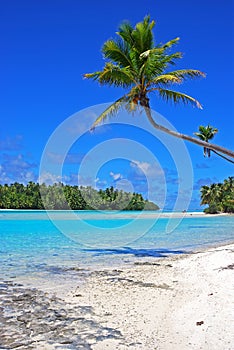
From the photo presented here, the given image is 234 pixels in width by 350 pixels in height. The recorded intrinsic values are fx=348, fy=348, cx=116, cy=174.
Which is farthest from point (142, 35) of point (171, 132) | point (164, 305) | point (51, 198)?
point (51, 198)

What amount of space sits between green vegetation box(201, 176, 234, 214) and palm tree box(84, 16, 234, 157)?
51.7 m

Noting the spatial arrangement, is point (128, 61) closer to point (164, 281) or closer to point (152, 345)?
point (164, 281)

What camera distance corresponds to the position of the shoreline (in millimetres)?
3949

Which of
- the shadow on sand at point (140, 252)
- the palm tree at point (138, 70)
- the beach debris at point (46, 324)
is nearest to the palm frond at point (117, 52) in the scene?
the palm tree at point (138, 70)

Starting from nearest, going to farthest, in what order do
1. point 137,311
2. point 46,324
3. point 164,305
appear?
point 46,324, point 137,311, point 164,305

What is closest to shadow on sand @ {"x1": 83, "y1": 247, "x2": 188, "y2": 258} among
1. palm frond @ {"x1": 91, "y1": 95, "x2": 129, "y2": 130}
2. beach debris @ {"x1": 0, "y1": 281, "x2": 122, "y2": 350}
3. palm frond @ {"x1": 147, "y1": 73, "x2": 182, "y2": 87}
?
palm frond @ {"x1": 91, "y1": 95, "x2": 129, "y2": 130}

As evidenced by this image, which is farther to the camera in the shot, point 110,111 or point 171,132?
point 110,111

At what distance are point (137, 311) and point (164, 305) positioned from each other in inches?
20.1

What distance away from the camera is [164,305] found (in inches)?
214

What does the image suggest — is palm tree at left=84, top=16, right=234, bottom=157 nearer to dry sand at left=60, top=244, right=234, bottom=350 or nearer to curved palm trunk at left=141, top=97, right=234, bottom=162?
curved palm trunk at left=141, top=97, right=234, bottom=162

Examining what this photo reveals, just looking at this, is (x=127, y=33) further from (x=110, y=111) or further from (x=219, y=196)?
(x=219, y=196)

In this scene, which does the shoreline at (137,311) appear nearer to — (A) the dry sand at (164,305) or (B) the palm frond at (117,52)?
(A) the dry sand at (164,305)

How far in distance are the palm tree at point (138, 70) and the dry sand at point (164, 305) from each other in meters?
4.15

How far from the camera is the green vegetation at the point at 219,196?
6046 centimetres
